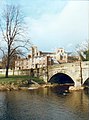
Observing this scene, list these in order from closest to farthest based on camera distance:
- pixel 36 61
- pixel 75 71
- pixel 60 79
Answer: pixel 75 71, pixel 60 79, pixel 36 61

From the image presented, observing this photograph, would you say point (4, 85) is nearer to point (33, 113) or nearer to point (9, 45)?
point (9, 45)

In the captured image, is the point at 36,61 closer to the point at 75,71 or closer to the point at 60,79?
the point at 60,79

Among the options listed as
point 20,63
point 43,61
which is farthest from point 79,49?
point 20,63

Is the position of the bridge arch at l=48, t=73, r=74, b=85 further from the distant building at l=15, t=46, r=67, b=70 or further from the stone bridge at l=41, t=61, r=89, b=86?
the distant building at l=15, t=46, r=67, b=70

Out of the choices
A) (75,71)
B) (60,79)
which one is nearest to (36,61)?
(60,79)

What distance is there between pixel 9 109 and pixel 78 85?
1971cm

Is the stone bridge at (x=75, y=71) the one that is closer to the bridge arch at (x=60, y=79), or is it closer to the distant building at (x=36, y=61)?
the bridge arch at (x=60, y=79)

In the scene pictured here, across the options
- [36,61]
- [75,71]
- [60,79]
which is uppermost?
[36,61]

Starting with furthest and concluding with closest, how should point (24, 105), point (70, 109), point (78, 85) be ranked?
point (78, 85)
point (24, 105)
point (70, 109)

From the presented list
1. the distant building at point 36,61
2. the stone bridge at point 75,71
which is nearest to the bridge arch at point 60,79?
the stone bridge at point 75,71

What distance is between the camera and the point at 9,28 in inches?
1825

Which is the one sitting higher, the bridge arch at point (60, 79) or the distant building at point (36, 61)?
the distant building at point (36, 61)

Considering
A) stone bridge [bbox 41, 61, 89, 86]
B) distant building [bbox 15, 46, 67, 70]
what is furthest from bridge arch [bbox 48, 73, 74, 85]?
distant building [bbox 15, 46, 67, 70]

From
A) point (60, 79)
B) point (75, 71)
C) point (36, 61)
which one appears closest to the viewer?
point (75, 71)
